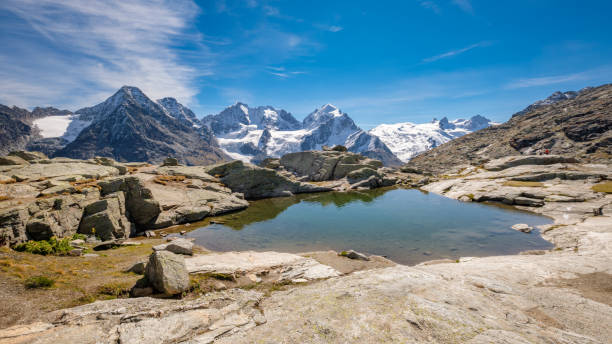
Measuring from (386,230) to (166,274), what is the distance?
32.0 metres

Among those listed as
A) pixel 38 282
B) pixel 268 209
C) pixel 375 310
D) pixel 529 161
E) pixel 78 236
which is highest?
pixel 529 161

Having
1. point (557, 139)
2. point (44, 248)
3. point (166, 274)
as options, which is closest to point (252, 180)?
point (44, 248)

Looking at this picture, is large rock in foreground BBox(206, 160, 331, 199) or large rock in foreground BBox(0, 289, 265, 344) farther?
large rock in foreground BBox(206, 160, 331, 199)

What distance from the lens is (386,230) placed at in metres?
37.9

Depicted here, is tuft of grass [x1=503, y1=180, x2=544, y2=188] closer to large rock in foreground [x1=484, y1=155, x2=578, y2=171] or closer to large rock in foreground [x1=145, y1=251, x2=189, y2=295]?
large rock in foreground [x1=484, y1=155, x2=578, y2=171]

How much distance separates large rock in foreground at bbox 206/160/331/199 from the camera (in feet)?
246

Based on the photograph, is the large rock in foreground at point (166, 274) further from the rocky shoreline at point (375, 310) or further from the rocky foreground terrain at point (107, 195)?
the rocky foreground terrain at point (107, 195)

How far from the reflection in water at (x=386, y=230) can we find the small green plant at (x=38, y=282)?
20.1 metres

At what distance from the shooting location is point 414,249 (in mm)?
29781

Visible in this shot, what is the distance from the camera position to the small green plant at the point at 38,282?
39.8ft

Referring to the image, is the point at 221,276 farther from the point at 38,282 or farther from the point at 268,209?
the point at 268,209

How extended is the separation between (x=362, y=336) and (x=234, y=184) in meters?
69.3

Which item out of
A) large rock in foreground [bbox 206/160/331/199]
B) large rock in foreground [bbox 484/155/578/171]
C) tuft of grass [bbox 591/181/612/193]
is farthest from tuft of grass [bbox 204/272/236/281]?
large rock in foreground [bbox 484/155/578/171]

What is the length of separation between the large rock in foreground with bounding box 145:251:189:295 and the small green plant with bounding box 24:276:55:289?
14.0ft
